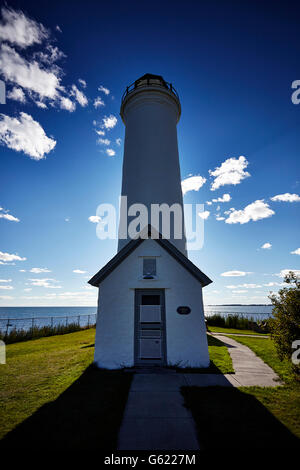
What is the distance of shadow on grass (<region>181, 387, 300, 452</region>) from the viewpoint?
3711 mm

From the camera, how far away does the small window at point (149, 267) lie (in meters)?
8.92

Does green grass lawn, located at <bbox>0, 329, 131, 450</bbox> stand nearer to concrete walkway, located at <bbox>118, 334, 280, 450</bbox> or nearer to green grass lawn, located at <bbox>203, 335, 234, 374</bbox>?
concrete walkway, located at <bbox>118, 334, 280, 450</bbox>

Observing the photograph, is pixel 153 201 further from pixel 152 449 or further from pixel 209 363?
pixel 152 449

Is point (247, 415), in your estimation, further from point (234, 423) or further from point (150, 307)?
point (150, 307)

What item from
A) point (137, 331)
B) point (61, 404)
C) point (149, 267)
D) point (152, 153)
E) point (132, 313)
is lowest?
point (61, 404)

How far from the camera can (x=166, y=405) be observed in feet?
16.6

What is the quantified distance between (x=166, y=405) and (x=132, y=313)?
11.9 feet

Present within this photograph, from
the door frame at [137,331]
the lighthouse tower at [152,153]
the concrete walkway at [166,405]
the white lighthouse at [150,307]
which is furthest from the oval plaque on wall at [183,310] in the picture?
the lighthouse tower at [152,153]

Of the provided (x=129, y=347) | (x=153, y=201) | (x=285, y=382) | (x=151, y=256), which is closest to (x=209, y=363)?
(x=285, y=382)

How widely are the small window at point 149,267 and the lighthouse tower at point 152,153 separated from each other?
307 centimetres

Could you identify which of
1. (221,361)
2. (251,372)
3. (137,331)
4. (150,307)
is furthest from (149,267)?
(251,372)

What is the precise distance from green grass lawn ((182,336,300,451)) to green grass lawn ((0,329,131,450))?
5.55ft

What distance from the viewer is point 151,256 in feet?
29.8
